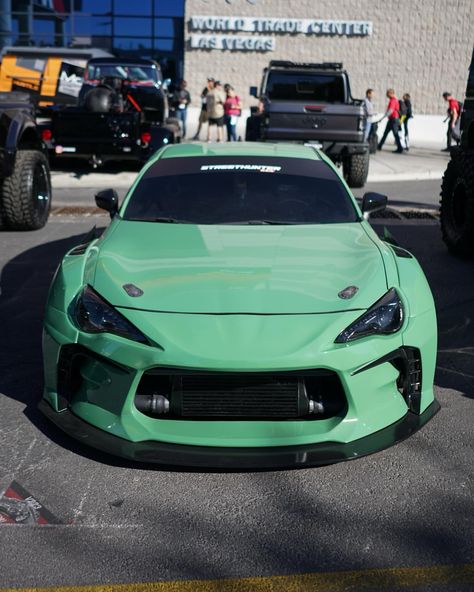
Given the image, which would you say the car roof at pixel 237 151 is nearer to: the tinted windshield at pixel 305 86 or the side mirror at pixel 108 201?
the side mirror at pixel 108 201

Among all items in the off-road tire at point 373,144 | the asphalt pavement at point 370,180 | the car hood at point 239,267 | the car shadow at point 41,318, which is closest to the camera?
the car hood at point 239,267

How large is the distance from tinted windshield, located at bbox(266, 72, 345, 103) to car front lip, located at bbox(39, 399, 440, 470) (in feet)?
44.9

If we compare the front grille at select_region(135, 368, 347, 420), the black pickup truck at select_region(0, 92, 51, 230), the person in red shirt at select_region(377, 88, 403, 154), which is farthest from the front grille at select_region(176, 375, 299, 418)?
the person in red shirt at select_region(377, 88, 403, 154)

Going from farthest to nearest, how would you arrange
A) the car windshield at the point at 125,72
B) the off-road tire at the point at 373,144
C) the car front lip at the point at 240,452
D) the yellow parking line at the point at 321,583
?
the off-road tire at the point at 373,144
the car windshield at the point at 125,72
the car front lip at the point at 240,452
the yellow parking line at the point at 321,583

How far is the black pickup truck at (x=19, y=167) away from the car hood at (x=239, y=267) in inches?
175

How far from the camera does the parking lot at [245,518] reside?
287 centimetres

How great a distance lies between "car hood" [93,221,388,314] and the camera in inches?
148

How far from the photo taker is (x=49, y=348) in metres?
3.88

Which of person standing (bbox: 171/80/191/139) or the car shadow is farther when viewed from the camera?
person standing (bbox: 171/80/191/139)

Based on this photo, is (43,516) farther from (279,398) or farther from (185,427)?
(279,398)

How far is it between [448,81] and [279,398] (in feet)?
94.0

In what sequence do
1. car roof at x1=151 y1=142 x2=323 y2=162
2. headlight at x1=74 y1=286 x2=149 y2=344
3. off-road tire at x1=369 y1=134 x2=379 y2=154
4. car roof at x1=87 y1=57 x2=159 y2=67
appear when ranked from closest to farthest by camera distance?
headlight at x1=74 y1=286 x2=149 y2=344, car roof at x1=151 y1=142 x2=323 y2=162, car roof at x1=87 y1=57 x2=159 y2=67, off-road tire at x1=369 y1=134 x2=379 y2=154

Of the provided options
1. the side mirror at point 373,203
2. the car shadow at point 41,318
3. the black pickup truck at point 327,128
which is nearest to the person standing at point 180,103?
the black pickup truck at point 327,128

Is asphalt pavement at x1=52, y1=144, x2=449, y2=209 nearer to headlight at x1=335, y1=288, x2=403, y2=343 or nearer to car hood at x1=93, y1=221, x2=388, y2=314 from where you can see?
car hood at x1=93, y1=221, x2=388, y2=314
